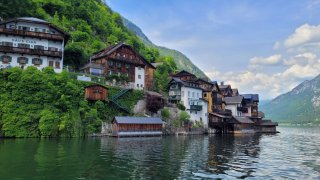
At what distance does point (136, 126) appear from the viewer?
7562 centimetres

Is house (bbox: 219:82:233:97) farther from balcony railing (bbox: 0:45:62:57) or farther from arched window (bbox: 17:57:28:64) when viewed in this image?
arched window (bbox: 17:57:28:64)

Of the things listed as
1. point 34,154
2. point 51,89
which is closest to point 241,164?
point 34,154

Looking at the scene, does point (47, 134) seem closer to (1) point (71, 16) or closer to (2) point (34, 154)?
(2) point (34, 154)

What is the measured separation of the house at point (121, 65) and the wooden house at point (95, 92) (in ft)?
33.7

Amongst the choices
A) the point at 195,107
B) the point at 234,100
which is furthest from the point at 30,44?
the point at 234,100

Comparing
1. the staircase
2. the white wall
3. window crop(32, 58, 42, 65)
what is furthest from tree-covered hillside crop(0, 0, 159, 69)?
the staircase

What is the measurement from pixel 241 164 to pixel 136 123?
42.7 metres

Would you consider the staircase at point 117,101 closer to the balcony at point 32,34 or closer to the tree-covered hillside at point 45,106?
the tree-covered hillside at point 45,106

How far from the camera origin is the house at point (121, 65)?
296 feet

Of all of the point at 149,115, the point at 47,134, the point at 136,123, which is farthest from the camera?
the point at 149,115

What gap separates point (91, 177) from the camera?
1015 inches

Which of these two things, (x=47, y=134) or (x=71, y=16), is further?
(x=71, y=16)

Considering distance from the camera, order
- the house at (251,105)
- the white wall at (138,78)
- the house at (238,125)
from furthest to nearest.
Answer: the house at (251,105), the house at (238,125), the white wall at (138,78)

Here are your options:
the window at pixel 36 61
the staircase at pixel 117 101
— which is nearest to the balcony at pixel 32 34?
the window at pixel 36 61
